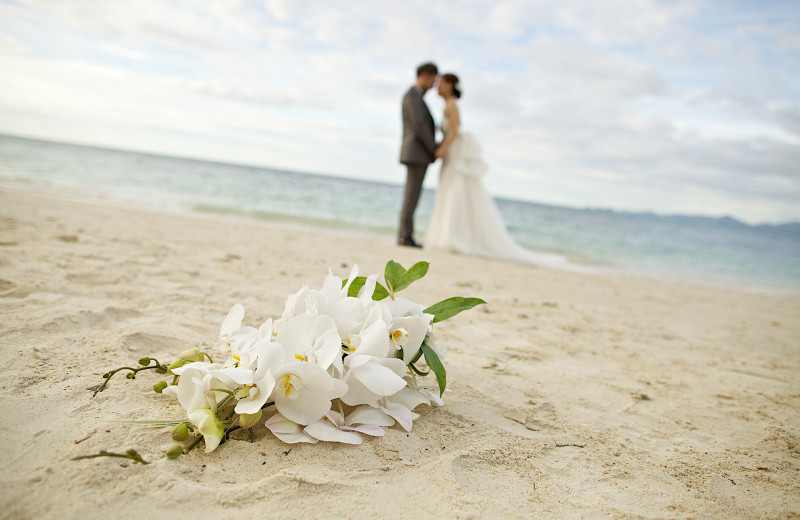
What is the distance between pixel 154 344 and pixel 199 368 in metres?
0.69

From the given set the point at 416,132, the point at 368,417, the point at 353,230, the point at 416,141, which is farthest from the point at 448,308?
the point at 353,230

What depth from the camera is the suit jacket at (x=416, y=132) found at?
22.5ft

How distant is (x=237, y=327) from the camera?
1399 mm

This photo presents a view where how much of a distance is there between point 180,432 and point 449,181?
22.2 feet

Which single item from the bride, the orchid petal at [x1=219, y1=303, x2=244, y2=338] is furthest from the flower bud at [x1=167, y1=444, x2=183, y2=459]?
the bride

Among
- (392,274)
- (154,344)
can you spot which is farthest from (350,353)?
(154,344)

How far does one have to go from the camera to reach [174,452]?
3.45ft

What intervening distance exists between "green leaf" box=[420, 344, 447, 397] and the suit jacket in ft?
19.5

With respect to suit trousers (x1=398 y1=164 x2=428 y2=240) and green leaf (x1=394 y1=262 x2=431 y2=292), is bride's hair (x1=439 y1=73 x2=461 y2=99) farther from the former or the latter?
green leaf (x1=394 y1=262 x2=431 y2=292)

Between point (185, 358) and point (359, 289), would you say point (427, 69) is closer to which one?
point (359, 289)

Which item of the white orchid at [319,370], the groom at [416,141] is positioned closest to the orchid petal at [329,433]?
the white orchid at [319,370]

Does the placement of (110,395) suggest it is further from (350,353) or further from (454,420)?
(454,420)

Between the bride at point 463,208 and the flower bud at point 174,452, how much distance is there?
6287mm

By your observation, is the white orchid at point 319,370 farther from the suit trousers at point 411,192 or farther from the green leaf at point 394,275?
the suit trousers at point 411,192
